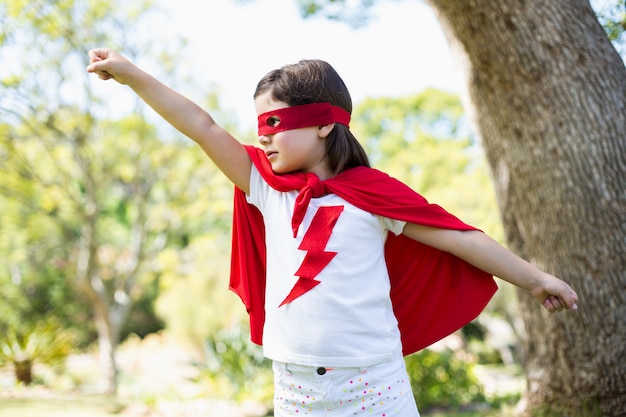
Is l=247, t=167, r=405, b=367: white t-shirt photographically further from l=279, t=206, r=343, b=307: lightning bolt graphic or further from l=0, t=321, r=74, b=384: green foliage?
l=0, t=321, r=74, b=384: green foliage

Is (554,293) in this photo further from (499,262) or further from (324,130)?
(324,130)

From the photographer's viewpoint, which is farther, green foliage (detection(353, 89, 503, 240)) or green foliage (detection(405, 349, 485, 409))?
green foliage (detection(353, 89, 503, 240))

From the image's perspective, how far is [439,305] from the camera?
7.48 feet

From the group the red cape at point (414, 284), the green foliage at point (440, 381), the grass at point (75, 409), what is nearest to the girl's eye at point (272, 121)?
the red cape at point (414, 284)

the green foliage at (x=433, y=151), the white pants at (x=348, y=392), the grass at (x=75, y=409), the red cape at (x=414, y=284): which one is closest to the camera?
the white pants at (x=348, y=392)

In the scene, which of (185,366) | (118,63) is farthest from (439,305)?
(185,366)

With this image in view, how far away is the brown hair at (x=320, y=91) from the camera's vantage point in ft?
6.59

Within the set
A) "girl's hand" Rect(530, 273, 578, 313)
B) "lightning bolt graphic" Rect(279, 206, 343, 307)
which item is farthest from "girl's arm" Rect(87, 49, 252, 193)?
"girl's hand" Rect(530, 273, 578, 313)

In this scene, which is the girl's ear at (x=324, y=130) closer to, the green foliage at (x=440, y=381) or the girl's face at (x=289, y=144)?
the girl's face at (x=289, y=144)

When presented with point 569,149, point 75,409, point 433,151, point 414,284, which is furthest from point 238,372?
point 433,151

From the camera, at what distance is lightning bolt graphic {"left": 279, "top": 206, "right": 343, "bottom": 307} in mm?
1906

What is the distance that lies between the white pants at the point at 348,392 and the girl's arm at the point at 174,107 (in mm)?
671

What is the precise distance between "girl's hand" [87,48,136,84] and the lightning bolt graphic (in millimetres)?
719

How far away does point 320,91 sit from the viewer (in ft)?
6.66
